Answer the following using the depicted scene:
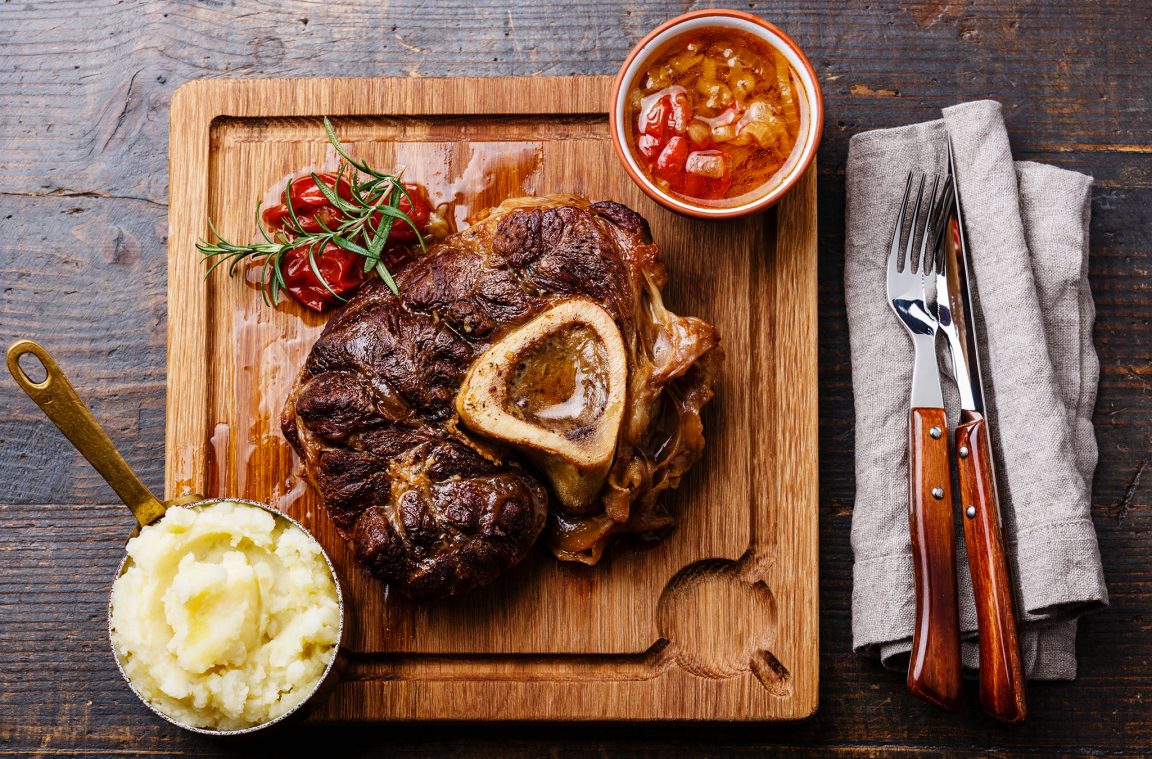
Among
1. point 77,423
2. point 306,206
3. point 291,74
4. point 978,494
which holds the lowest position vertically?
point 978,494

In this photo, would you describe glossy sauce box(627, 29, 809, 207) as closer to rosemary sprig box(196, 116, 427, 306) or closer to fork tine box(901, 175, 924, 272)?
fork tine box(901, 175, 924, 272)

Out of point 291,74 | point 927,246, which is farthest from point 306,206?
point 927,246

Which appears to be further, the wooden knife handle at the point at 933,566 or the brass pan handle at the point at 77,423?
the wooden knife handle at the point at 933,566

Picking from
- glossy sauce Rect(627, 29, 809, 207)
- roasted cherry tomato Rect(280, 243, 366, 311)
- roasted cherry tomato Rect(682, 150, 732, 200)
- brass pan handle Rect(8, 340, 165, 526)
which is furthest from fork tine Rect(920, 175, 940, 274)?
brass pan handle Rect(8, 340, 165, 526)

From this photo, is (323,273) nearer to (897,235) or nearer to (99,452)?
(99,452)

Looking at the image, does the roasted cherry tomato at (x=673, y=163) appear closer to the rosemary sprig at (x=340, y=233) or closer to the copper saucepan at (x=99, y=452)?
the rosemary sprig at (x=340, y=233)

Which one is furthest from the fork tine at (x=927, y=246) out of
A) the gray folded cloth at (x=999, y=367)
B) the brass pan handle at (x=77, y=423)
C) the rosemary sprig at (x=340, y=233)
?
the brass pan handle at (x=77, y=423)
